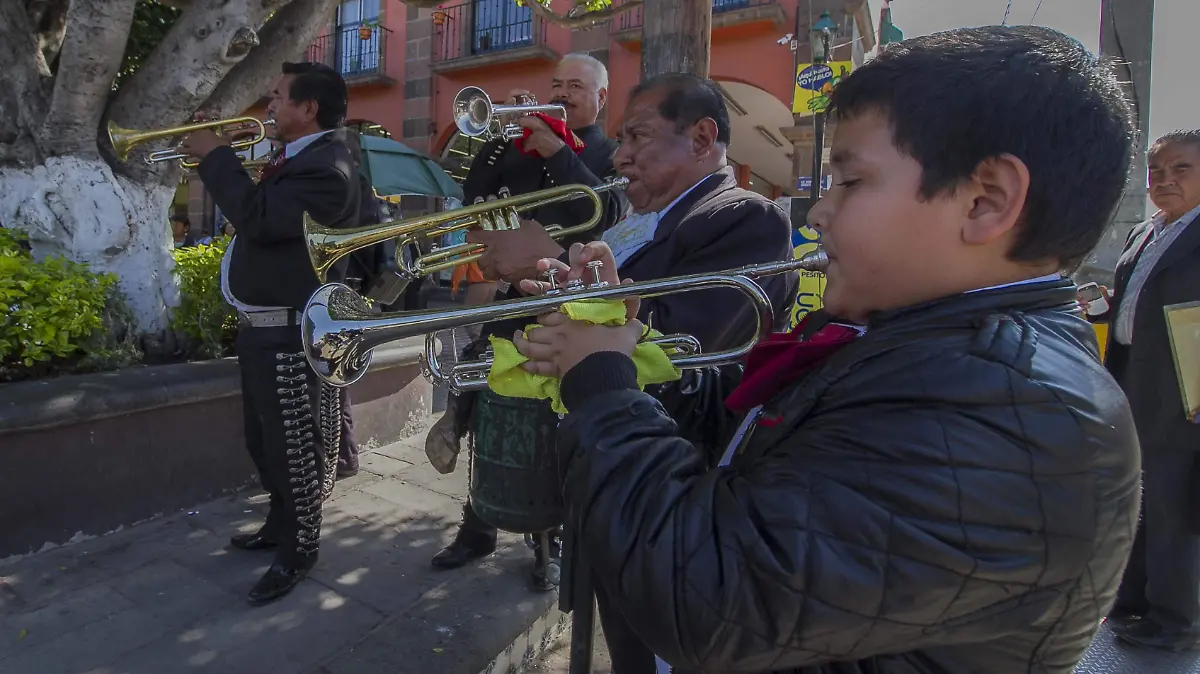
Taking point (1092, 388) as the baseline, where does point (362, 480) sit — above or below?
below

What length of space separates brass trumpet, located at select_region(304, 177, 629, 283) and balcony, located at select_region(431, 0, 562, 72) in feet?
37.0

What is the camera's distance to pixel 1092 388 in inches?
33.2

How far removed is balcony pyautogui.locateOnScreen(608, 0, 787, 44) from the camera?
34.1 ft

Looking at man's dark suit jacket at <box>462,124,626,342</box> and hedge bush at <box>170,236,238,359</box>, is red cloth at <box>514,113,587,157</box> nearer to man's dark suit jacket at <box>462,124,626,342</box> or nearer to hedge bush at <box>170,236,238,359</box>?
man's dark suit jacket at <box>462,124,626,342</box>

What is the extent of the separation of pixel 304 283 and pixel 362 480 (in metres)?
1.83

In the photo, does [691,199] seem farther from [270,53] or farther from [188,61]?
[270,53]

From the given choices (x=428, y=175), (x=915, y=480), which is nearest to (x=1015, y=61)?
(x=915, y=480)

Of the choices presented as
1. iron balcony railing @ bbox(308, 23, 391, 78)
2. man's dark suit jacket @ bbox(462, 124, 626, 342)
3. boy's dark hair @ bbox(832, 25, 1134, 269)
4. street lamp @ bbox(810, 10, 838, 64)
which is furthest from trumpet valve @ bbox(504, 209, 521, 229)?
iron balcony railing @ bbox(308, 23, 391, 78)

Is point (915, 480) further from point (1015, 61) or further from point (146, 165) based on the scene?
point (146, 165)

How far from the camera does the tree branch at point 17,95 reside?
151 inches

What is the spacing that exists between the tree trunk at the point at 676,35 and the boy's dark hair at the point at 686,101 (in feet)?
4.21

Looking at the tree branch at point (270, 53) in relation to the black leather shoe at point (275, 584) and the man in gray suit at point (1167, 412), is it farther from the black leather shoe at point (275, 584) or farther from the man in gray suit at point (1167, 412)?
the man in gray suit at point (1167, 412)

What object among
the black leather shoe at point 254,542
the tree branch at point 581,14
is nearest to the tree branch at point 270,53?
the tree branch at point 581,14

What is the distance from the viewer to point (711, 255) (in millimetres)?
2061
